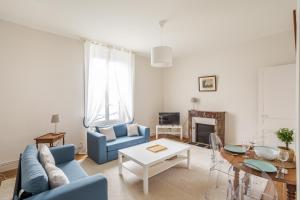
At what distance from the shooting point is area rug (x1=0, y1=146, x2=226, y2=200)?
2311 mm

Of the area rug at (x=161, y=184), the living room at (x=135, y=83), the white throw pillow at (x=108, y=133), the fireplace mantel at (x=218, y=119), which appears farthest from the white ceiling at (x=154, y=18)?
the area rug at (x=161, y=184)

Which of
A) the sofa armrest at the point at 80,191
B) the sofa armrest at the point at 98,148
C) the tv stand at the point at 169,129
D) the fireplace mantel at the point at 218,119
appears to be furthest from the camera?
the tv stand at the point at 169,129

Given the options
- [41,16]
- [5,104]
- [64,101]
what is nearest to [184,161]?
[64,101]

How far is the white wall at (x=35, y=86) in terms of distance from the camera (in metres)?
3.02

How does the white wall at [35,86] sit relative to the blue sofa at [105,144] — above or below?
above

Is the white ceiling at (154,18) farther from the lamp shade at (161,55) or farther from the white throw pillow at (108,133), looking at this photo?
the white throw pillow at (108,133)

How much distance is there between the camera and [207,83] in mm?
4828

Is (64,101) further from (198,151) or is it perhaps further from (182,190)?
(198,151)

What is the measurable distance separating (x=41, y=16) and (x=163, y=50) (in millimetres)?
2296

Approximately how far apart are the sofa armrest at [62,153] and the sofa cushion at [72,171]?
3.5 inches

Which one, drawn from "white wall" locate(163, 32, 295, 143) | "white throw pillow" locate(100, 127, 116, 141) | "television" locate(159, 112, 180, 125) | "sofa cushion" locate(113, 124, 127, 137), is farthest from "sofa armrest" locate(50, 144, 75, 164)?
"white wall" locate(163, 32, 295, 143)

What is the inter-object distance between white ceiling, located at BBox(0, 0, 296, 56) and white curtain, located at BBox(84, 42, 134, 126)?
1.62ft

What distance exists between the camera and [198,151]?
410 cm

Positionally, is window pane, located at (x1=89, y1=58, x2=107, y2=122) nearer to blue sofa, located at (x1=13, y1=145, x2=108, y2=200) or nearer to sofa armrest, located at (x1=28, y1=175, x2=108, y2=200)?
blue sofa, located at (x1=13, y1=145, x2=108, y2=200)
